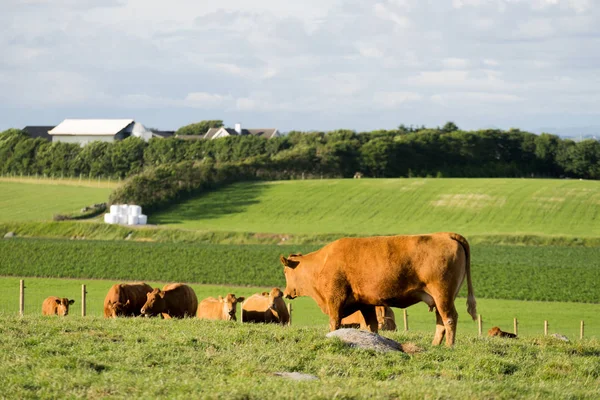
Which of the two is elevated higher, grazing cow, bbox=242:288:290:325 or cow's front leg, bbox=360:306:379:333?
cow's front leg, bbox=360:306:379:333

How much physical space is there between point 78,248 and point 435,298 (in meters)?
48.7

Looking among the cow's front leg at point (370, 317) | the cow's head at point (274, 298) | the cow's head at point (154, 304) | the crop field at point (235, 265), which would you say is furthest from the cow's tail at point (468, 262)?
the crop field at point (235, 265)

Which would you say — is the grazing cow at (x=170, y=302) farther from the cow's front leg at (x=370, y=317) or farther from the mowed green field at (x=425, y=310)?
the cow's front leg at (x=370, y=317)

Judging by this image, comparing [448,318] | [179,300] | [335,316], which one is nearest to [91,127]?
[179,300]

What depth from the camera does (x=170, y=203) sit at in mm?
87562

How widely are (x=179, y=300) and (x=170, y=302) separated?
42cm

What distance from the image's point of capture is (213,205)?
287 feet

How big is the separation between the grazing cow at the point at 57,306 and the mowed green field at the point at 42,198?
2214 inches

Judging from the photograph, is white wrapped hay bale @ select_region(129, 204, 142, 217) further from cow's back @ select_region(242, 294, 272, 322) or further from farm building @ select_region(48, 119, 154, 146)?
farm building @ select_region(48, 119, 154, 146)

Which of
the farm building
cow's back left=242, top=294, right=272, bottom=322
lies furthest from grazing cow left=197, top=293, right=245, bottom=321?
the farm building

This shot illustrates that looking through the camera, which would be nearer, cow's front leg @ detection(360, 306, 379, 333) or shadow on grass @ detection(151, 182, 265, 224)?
cow's front leg @ detection(360, 306, 379, 333)

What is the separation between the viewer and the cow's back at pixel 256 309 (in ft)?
84.0

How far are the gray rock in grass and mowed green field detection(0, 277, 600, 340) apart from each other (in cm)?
1685

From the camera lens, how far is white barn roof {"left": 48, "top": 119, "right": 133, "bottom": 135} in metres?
149
